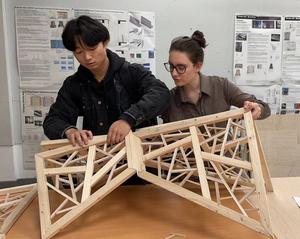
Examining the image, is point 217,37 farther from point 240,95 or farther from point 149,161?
point 149,161

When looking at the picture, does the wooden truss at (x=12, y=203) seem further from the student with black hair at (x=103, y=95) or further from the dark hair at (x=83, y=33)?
the dark hair at (x=83, y=33)

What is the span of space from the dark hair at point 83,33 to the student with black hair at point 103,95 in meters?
0.02

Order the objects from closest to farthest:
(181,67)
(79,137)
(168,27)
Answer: (79,137), (181,67), (168,27)

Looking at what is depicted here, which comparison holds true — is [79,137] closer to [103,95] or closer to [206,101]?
[103,95]

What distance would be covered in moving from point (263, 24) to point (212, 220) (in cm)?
216

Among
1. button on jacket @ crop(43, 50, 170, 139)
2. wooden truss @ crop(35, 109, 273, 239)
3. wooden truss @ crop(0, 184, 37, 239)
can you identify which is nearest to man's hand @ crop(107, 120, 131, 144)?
wooden truss @ crop(35, 109, 273, 239)

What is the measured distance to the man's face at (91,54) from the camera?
1280 millimetres

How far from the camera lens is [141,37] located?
8.73 feet

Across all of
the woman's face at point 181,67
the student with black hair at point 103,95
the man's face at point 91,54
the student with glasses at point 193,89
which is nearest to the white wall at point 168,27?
the student with glasses at point 193,89

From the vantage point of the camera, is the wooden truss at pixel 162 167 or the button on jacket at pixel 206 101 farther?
the button on jacket at pixel 206 101

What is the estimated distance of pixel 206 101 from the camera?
1.62m

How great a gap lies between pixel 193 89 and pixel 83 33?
0.65 metres

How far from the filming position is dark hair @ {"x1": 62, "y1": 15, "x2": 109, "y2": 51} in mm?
1253

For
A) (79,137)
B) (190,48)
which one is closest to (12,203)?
(79,137)
